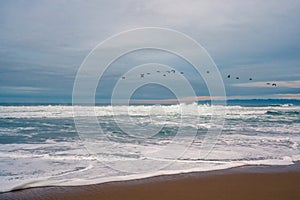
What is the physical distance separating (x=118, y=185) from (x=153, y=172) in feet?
4.93

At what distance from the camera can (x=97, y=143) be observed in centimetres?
1350

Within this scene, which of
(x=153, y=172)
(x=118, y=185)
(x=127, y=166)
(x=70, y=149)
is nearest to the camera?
(x=118, y=185)

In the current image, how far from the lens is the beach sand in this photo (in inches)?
253

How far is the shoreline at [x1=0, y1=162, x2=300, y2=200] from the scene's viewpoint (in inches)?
254

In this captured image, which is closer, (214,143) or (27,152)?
(27,152)

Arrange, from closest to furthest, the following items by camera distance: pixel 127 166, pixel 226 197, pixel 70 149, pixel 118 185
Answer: pixel 226 197
pixel 118 185
pixel 127 166
pixel 70 149

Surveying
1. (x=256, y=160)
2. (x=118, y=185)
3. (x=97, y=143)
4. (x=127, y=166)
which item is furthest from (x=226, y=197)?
(x=97, y=143)

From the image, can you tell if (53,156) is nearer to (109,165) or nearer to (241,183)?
(109,165)

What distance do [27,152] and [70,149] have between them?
1558 mm

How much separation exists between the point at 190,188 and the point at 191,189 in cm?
7

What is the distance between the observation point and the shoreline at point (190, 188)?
21.1 feet

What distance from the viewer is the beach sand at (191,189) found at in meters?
6.42

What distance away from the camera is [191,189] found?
698 cm

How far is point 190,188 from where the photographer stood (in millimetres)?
7051
